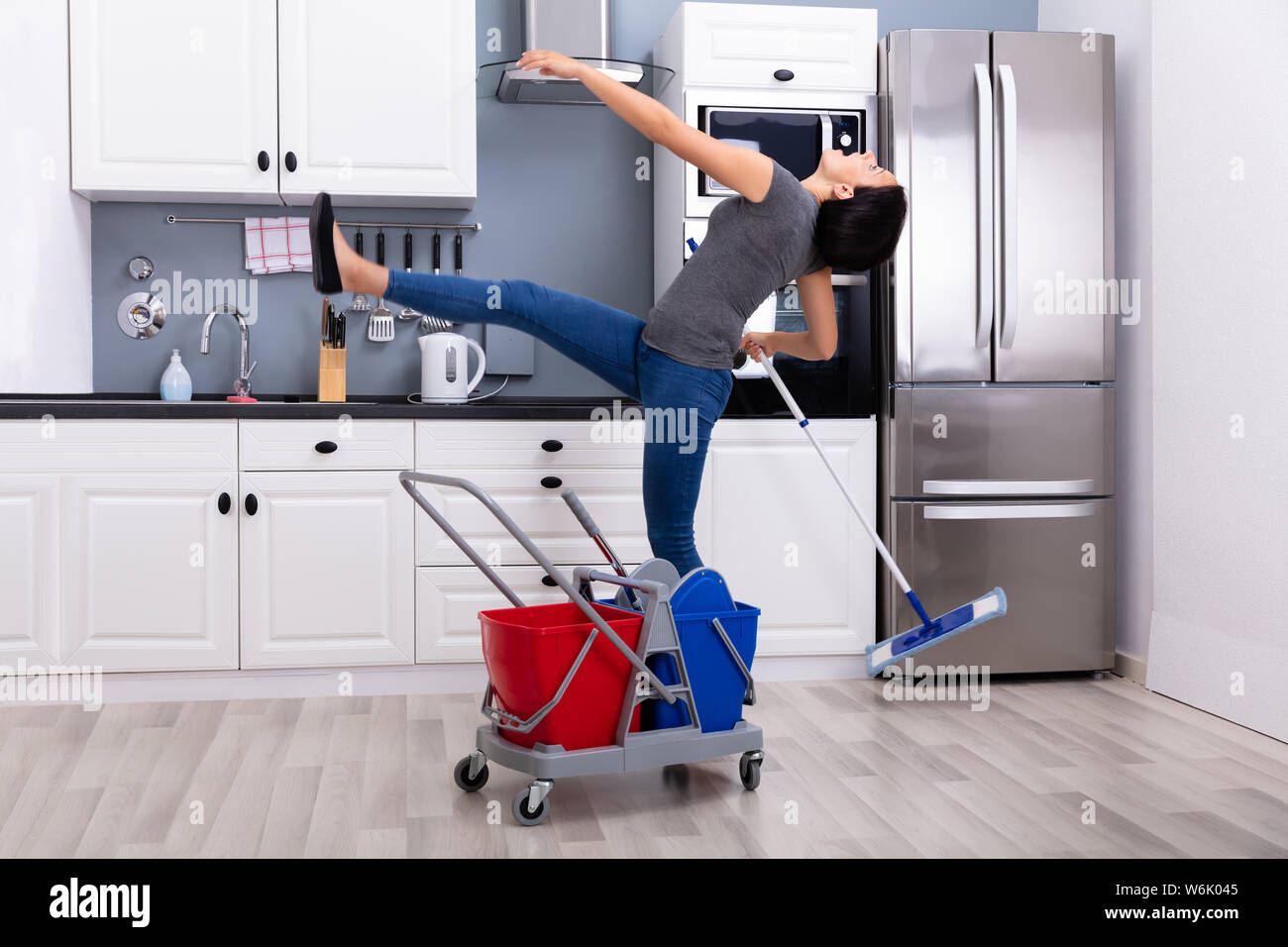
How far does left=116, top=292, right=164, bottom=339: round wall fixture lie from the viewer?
140 inches

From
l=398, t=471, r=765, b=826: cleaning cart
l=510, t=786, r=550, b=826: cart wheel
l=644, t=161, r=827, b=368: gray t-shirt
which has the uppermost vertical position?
l=644, t=161, r=827, b=368: gray t-shirt

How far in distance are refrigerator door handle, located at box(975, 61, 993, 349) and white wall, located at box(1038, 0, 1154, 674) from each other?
1.62 ft

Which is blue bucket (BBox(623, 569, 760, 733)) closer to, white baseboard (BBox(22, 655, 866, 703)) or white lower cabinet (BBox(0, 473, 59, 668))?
white baseboard (BBox(22, 655, 866, 703))

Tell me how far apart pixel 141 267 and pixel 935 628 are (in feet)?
8.59

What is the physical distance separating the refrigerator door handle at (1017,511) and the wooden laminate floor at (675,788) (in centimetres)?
55

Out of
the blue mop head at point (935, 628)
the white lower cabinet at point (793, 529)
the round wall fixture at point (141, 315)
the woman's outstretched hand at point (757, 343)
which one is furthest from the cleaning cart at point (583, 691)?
the round wall fixture at point (141, 315)

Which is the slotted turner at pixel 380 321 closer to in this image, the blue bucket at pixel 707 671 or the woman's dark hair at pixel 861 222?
the woman's dark hair at pixel 861 222

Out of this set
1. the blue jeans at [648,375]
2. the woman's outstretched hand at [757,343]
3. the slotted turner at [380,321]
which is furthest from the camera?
the slotted turner at [380,321]

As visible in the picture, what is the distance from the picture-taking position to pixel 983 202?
128 inches

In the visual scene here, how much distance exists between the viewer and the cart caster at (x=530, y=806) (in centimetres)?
209

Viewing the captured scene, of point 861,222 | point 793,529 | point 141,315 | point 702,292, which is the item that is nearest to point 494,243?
point 141,315

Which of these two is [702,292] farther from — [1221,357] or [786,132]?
[1221,357]

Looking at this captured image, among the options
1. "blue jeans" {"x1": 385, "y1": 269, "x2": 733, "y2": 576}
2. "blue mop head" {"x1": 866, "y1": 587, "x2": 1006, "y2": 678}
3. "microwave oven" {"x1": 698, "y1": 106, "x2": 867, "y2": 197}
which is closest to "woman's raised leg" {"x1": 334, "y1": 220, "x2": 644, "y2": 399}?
"blue jeans" {"x1": 385, "y1": 269, "x2": 733, "y2": 576}
